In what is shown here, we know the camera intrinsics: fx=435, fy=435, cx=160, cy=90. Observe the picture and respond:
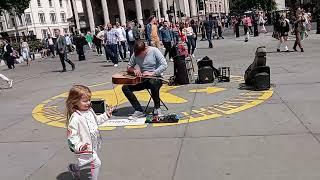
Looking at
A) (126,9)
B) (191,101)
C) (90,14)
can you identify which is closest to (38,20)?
(90,14)

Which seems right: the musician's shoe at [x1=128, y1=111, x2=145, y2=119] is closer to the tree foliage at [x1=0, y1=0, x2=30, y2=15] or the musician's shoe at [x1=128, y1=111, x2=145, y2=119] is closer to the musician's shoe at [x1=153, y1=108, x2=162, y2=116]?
the musician's shoe at [x1=153, y1=108, x2=162, y2=116]

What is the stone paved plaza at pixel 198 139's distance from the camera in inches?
207

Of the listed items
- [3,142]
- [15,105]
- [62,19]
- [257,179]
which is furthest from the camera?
[62,19]

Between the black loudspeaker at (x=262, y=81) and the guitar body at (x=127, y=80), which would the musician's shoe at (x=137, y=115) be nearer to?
the guitar body at (x=127, y=80)

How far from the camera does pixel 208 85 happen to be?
1130cm

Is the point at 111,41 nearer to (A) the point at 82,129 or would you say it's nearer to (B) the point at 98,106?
(B) the point at 98,106

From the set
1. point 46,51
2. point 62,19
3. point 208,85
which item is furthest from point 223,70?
point 62,19

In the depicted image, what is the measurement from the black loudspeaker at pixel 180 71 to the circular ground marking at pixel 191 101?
30cm

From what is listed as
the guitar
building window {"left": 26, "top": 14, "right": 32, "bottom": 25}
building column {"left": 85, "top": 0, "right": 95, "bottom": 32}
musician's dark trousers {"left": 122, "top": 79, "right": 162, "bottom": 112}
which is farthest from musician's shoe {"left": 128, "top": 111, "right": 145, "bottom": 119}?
building window {"left": 26, "top": 14, "right": 32, "bottom": 25}

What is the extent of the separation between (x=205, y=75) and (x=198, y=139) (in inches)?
204

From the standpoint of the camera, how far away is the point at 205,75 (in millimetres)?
11523

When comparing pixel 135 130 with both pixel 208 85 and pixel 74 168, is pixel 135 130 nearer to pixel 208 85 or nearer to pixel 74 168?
pixel 74 168

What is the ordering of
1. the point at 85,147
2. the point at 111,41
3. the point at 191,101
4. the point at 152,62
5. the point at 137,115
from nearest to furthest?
the point at 85,147 < the point at 152,62 < the point at 137,115 < the point at 191,101 < the point at 111,41

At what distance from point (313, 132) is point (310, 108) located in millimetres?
1584
